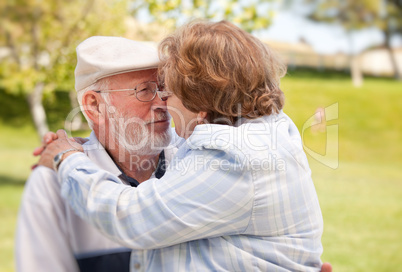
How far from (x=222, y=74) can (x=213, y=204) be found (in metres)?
0.50

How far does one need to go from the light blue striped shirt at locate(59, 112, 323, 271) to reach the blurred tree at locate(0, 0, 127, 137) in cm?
500

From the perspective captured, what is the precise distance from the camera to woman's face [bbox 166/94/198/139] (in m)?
1.99

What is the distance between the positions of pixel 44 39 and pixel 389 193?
9635mm

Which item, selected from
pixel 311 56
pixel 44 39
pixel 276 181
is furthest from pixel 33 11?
pixel 311 56

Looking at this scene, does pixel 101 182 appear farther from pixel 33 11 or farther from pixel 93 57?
pixel 33 11

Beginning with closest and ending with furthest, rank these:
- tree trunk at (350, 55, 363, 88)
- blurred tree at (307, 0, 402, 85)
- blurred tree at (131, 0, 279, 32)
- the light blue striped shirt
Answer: the light blue striped shirt
blurred tree at (131, 0, 279, 32)
tree trunk at (350, 55, 363, 88)
blurred tree at (307, 0, 402, 85)

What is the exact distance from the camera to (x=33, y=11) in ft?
34.8

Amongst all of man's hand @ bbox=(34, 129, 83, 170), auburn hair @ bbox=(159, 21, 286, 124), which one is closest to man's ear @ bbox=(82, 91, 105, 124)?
man's hand @ bbox=(34, 129, 83, 170)

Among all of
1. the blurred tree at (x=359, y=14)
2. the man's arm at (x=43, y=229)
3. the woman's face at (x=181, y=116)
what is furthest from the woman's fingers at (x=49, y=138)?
the blurred tree at (x=359, y=14)

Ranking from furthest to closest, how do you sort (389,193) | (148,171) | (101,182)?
(389,193)
(148,171)
(101,182)

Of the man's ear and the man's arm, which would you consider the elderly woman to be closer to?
the man's arm

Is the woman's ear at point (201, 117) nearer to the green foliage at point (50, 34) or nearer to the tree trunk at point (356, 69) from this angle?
the green foliage at point (50, 34)

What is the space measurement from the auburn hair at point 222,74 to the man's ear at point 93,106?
1.53 feet

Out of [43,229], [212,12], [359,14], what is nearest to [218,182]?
[43,229]
